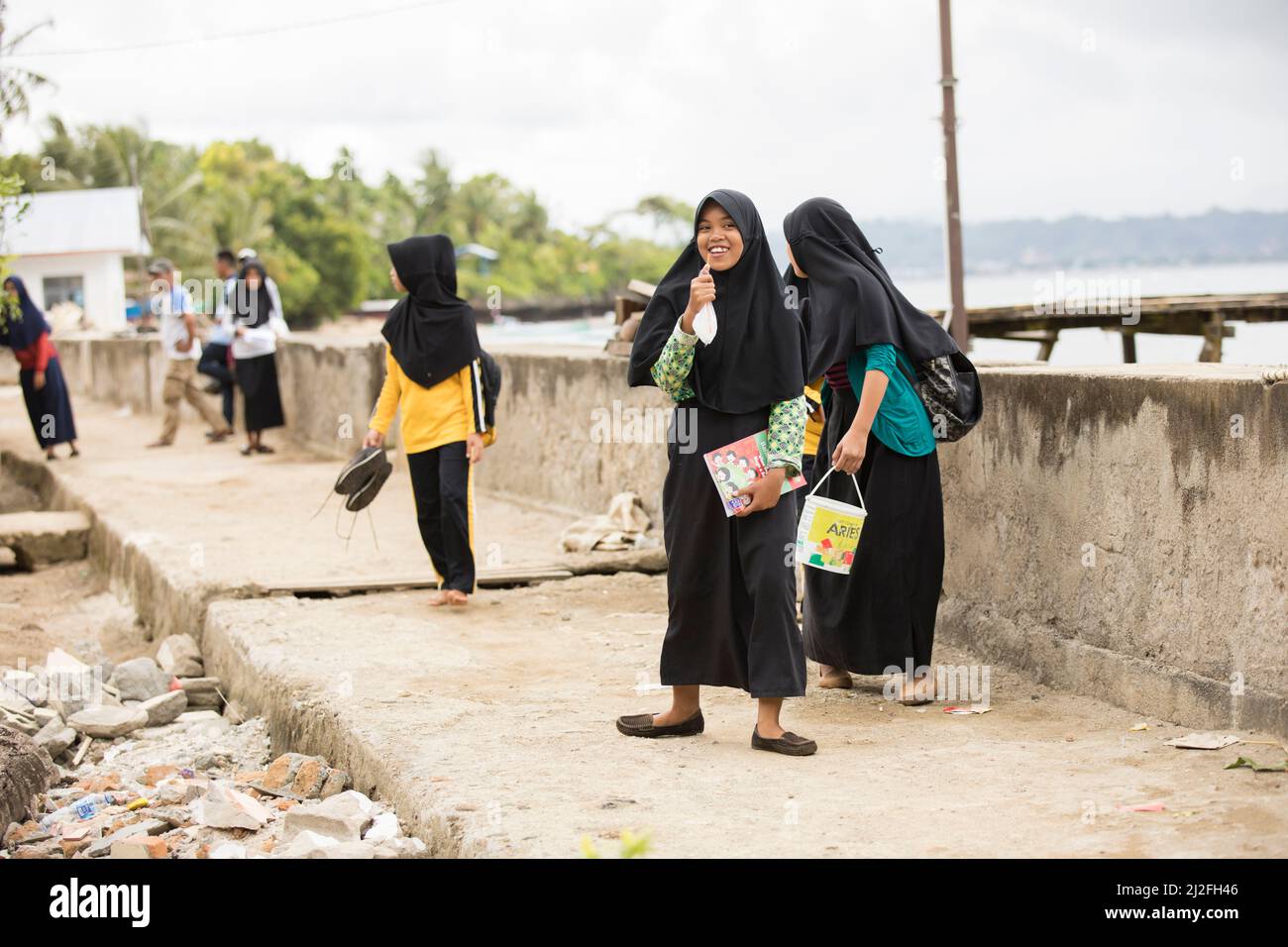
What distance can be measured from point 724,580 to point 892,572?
0.86 meters

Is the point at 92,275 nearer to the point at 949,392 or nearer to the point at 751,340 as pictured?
the point at 949,392

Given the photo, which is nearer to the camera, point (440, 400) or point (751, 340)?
point (751, 340)

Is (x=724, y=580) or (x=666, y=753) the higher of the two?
(x=724, y=580)

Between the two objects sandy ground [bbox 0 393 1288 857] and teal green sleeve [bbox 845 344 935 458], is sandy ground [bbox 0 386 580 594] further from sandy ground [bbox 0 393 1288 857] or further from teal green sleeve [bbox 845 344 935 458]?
teal green sleeve [bbox 845 344 935 458]

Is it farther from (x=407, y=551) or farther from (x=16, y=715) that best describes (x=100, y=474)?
(x=16, y=715)

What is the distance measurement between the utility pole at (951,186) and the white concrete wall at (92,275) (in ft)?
107

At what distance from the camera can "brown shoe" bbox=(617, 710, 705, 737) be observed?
4.59m

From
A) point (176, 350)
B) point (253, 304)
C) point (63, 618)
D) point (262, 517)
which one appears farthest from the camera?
point (176, 350)

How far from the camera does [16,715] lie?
5.89 meters

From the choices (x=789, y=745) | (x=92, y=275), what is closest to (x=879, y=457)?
(x=789, y=745)

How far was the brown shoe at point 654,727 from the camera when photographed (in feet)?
15.1

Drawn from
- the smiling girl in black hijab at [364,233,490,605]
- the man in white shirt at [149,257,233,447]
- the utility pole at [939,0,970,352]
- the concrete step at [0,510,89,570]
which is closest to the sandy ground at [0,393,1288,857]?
the smiling girl in black hijab at [364,233,490,605]

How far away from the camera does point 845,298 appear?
4.91m
